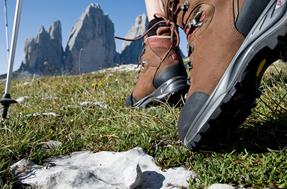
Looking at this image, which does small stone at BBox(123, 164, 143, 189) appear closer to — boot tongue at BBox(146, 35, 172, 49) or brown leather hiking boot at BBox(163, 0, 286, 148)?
brown leather hiking boot at BBox(163, 0, 286, 148)

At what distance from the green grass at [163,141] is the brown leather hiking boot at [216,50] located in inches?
8.0

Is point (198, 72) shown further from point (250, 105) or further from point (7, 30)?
point (7, 30)

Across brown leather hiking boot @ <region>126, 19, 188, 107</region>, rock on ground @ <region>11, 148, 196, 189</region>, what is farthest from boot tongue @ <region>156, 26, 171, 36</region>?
rock on ground @ <region>11, 148, 196, 189</region>

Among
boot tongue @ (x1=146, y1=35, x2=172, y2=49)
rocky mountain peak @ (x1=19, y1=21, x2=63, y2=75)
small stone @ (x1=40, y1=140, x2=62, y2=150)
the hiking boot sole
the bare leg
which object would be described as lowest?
small stone @ (x1=40, y1=140, x2=62, y2=150)

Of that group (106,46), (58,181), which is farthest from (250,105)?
(106,46)

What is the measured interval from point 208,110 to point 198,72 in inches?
15.7

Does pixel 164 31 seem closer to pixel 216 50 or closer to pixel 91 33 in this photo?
pixel 216 50

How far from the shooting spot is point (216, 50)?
263 cm

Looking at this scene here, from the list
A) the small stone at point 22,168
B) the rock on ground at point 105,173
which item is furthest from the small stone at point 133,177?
the small stone at point 22,168

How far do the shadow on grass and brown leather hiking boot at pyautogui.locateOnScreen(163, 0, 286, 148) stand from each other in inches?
5.5

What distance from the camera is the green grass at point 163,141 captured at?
2.24 m

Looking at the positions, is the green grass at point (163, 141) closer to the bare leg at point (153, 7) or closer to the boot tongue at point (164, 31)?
the boot tongue at point (164, 31)

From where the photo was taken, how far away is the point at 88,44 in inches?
6467

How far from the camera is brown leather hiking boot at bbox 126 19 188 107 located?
12.6ft
